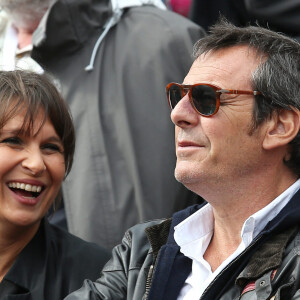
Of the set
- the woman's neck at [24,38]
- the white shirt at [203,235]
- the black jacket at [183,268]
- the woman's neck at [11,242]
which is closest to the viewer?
the black jacket at [183,268]

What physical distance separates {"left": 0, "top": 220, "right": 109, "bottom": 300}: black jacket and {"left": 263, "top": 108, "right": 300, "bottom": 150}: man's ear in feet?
3.57

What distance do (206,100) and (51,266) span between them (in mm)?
1137

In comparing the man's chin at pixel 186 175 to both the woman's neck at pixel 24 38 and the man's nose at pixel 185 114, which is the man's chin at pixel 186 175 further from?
the woman's neck at pixel 24 38

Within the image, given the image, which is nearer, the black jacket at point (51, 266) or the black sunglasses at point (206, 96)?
the black sunglasses at point (206, 96)

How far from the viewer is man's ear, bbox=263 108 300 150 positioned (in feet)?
10.6

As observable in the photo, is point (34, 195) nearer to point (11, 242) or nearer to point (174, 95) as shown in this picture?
point (11, 242)

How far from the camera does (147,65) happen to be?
453 cm

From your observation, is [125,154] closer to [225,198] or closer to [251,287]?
[225,198]

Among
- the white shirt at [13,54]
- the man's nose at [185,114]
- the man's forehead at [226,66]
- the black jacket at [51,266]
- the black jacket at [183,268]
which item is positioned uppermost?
the man's forehead at [226,66]

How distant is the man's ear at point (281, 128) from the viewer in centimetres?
323

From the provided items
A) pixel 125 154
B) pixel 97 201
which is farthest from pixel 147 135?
pixel 97 201

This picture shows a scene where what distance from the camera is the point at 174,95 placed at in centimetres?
340

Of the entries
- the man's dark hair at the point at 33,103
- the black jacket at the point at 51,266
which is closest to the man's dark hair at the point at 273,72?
the man's dark hair at the point at 33,103

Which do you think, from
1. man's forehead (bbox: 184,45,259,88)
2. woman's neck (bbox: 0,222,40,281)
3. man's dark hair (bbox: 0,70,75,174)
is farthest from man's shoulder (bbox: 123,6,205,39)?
woman's neck (bbox: 0,222,40,281)
